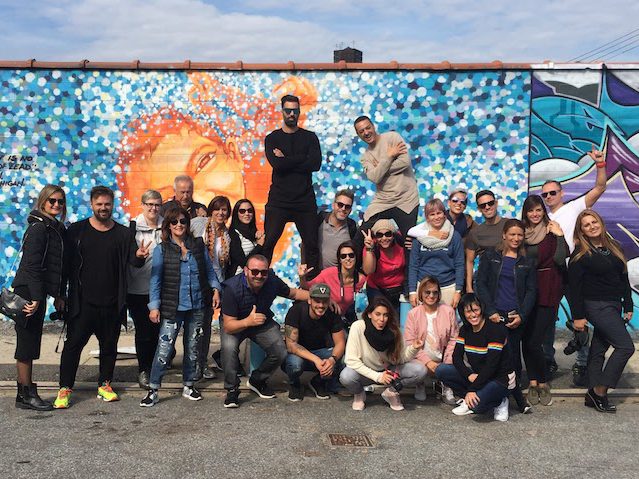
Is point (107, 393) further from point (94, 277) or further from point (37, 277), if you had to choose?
point (37, 277)

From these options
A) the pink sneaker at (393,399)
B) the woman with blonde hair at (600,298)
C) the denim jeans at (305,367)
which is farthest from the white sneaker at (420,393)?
the woman with blonde hair at (600,298)

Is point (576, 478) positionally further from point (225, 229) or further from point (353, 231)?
point (225, 229)

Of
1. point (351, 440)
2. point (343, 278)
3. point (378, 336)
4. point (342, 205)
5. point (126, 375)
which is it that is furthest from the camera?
point (126, 375)

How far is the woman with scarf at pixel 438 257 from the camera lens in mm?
6453

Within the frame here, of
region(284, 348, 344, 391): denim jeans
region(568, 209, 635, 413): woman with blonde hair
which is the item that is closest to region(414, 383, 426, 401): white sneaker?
region(284, 348, 344, 391): denim jeans

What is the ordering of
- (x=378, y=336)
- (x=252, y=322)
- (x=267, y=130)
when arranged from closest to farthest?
(x=378, y=336), (x=252, y=322), (x=267, y=130)

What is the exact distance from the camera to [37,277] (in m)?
5.62

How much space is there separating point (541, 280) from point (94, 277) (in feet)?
13.2

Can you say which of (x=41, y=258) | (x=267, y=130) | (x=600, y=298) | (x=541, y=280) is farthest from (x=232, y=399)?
(x=267, y=130)

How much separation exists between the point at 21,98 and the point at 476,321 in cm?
692

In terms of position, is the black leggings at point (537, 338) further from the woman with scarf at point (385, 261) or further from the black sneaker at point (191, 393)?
the black sneaker at point (191, 393)

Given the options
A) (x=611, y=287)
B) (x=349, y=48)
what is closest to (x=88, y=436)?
(x=611, y=287)

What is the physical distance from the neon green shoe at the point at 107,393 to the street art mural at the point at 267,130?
3.74 m

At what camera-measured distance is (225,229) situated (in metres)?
6.63
